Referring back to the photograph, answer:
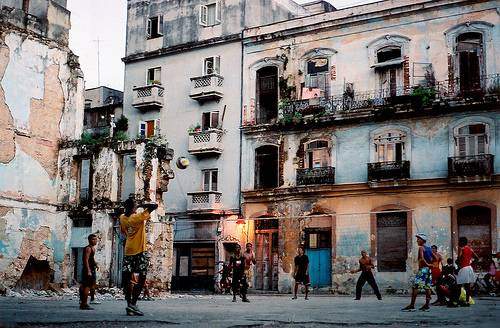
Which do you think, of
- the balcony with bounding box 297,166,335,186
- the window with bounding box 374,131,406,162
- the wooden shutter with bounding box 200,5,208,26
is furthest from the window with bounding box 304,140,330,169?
the wooden shutter with bounding box 200,5,208,26

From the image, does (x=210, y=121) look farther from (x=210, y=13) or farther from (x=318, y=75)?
(x=318, y=75)

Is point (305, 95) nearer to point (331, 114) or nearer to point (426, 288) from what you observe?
point (331, 114)

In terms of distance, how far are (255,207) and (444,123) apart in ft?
31.3

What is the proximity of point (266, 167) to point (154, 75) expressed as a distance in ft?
28.7

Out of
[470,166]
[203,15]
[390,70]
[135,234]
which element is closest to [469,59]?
[390,70]

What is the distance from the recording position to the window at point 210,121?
3454 centimetres

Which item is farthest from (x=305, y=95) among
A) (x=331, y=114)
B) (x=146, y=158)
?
(x=146, y=158)

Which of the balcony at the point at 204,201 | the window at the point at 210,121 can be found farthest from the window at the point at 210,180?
the window at the point at 210,121

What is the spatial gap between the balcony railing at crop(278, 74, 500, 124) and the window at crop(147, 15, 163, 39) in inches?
358

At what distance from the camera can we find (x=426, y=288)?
13617mm

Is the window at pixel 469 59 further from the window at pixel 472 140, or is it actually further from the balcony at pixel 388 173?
the balcony at pixel 388 173

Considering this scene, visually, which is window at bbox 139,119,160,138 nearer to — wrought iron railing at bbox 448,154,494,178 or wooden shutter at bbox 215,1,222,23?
wooden shutter at bbox 215,1,222,23

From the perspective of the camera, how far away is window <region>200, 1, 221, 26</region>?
35.6 metres

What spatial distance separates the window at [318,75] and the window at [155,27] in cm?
940
